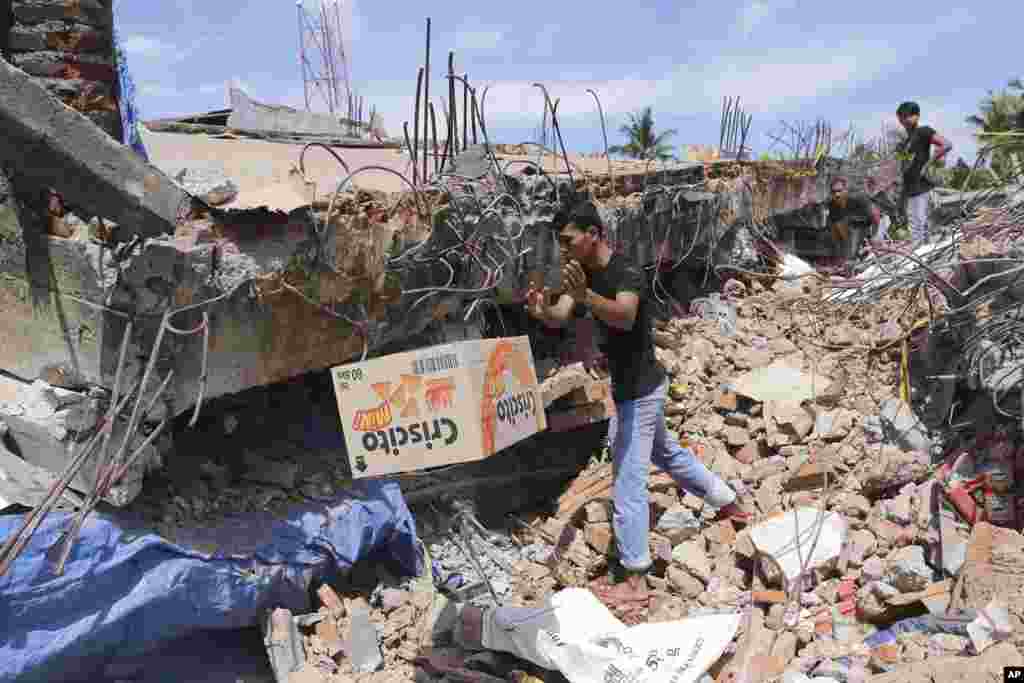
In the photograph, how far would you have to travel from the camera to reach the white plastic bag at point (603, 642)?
10.6ft

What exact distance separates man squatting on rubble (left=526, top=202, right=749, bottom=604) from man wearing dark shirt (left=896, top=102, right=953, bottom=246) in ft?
16.3

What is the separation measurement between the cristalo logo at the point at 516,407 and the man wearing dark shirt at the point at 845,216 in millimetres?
9330

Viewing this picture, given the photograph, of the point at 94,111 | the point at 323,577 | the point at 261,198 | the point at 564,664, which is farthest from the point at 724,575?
the point at 94,111

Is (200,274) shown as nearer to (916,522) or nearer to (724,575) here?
(724,575)

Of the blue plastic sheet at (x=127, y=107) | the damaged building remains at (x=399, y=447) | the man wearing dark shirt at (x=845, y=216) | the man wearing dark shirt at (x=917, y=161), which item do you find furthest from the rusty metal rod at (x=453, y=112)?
the man wearing dark shirt at (x=845, y=216)

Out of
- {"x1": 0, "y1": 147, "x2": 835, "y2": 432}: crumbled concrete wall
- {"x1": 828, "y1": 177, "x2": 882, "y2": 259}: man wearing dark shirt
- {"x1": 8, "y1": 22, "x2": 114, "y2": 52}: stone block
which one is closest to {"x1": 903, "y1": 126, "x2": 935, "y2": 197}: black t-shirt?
{"x1": 828, "y1": 177, "x2": 882, "y2": 259}: man wearing dark shirt

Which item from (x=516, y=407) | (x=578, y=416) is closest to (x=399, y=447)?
(x=516, y=407)

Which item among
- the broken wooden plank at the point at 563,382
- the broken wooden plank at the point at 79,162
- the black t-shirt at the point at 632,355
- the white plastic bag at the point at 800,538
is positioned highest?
the broken wooden plank at the point at 79,162

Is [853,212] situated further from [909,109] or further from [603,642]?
[603,642]

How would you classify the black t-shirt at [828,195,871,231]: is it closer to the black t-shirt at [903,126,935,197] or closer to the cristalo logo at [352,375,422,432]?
the black t-shirt at [903,126,935,197]

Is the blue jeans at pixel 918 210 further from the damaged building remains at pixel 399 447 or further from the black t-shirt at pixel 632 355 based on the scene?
the black t-shirt at pixel 632 355

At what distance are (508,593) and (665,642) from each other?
1101 mm

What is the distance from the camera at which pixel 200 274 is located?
122 inches

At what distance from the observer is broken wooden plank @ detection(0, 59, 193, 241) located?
8.45ft
